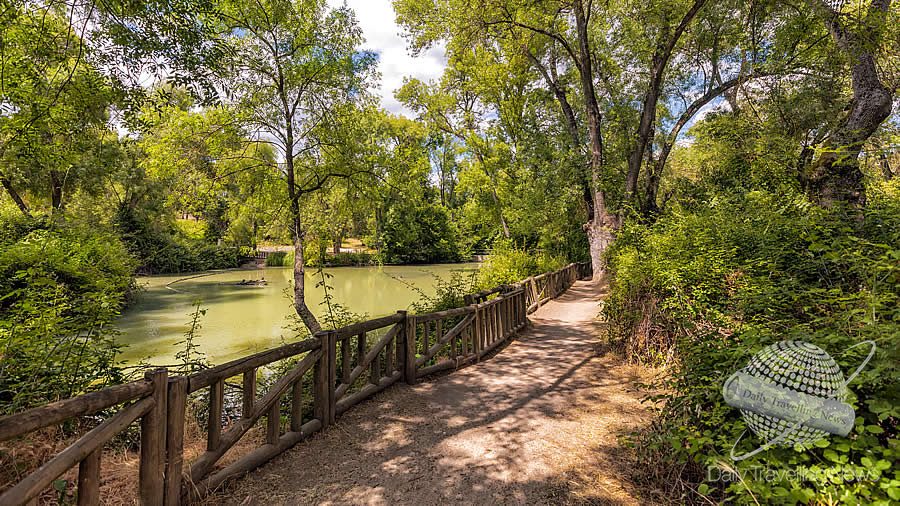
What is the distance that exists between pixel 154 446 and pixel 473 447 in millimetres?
2555

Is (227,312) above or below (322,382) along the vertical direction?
below

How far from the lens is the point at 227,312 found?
1542cm

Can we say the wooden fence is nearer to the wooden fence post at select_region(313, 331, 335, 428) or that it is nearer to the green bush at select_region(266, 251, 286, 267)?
the wooden fence post at select_region(313, 331, 335, 428)

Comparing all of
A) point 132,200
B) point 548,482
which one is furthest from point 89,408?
point 132,200

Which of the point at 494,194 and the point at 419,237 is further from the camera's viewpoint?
the point at 419,237

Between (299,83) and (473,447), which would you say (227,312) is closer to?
(299,83)

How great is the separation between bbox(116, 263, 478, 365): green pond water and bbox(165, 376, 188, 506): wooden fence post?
3.46m

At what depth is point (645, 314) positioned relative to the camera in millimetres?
5734

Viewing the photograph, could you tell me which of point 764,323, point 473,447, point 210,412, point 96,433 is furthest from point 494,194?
point 96,433

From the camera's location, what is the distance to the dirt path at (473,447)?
9.65 ft

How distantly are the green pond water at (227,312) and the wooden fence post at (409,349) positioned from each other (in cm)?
277

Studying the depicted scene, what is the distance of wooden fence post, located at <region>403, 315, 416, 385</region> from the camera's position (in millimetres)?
5344

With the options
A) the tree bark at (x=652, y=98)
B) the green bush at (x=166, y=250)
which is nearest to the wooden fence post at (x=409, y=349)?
the tree bark at (x=652, y=98)

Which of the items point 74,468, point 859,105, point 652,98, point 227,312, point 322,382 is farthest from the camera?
point 227,312
